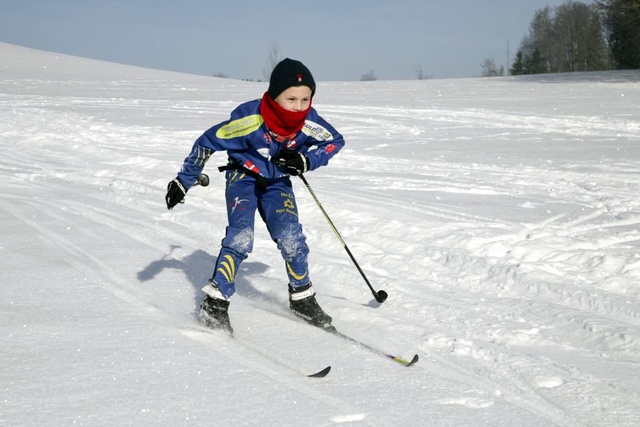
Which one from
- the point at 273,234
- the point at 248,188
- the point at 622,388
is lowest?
the point at 622,388

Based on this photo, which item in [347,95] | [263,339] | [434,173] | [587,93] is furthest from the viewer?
[347,95]

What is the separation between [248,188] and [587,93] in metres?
17.4

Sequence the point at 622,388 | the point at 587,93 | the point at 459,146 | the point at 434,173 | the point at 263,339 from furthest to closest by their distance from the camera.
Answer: the point at 587,93
the point at 459,146
the point at 434,173
the point at 263,339
the point at 622,388

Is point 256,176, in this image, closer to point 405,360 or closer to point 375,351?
point 375,351

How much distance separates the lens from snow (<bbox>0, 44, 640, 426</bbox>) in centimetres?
333

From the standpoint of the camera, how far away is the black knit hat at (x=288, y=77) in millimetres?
4238

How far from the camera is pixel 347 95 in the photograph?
73.0ft

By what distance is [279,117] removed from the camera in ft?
14.2

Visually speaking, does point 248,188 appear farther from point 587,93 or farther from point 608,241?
point 587,93

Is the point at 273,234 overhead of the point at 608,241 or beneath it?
overhead

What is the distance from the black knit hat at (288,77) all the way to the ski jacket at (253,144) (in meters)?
0.19

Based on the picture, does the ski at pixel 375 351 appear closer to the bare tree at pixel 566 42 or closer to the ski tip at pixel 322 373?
the ski tip at pixel 322 373

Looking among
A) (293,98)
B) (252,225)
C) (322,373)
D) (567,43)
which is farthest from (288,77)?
(567,43)

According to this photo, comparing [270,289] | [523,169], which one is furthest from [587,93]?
[270,289]
